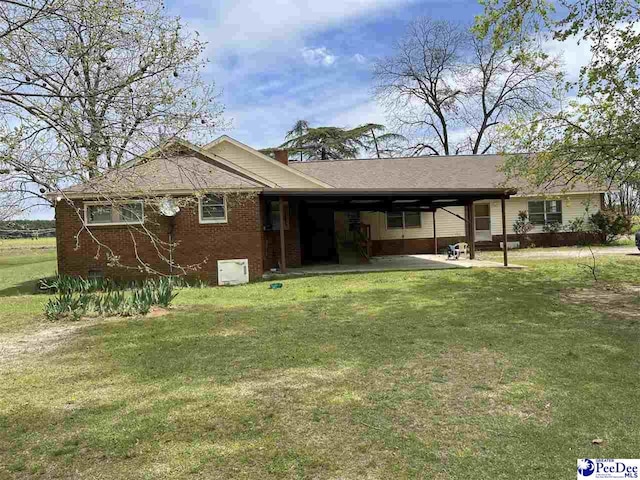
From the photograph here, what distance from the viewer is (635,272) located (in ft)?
41.0

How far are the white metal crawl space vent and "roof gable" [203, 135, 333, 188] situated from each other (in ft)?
17.9

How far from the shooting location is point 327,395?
14.0 feet

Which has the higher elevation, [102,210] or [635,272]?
[102,210]

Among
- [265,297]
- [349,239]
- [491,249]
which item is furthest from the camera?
[491,249]

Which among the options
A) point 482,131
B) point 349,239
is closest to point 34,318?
point 349,239

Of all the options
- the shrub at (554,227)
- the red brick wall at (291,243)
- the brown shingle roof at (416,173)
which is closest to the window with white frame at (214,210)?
the red brick wall at (291,243)

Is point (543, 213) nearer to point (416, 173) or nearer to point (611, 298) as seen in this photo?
point (416, 173)

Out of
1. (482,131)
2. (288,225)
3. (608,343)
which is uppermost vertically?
(482,131)

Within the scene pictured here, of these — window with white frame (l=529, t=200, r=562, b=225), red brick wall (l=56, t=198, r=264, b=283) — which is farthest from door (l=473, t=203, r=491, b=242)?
red brick wall (l=56, t=198, r=264, b=283)

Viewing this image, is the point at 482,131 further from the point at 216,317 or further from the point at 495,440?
the point at 495,440

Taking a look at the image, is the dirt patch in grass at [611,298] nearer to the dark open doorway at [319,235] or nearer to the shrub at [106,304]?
the shrub at [106,304]

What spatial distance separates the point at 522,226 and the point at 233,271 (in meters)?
15.2

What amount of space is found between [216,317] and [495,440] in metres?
5.84

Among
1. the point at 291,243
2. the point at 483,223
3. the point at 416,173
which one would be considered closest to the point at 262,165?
the point at 291,243
